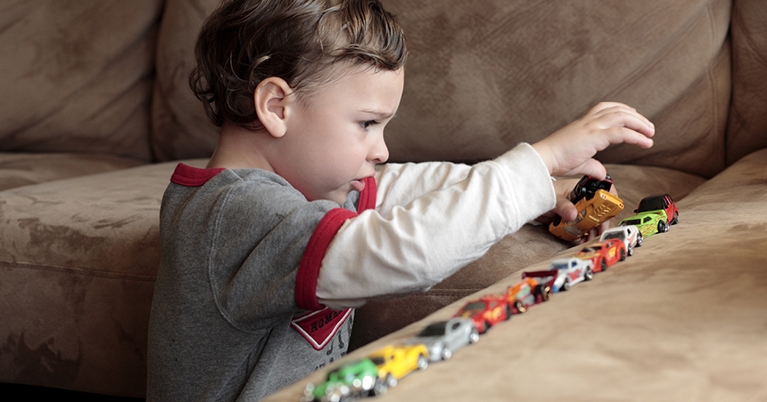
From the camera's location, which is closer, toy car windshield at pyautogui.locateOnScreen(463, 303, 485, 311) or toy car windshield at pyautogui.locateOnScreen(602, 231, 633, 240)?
toy car windshield at pyautogui.locateOnScreen(463, 303, 485, 311)

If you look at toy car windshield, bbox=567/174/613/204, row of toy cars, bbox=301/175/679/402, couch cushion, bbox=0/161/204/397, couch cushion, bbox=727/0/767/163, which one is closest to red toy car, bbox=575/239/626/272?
row of toy cars, bbox=301/175/679/402

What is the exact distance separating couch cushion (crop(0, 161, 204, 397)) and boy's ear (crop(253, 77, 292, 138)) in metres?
0.36

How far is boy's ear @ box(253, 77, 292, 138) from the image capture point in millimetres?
750

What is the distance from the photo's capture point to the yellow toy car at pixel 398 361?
0.35 meters

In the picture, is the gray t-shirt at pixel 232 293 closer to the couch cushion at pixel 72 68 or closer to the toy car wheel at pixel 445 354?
the toy car wheel at pixel 445 354

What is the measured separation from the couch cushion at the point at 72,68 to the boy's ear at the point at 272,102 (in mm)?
1138

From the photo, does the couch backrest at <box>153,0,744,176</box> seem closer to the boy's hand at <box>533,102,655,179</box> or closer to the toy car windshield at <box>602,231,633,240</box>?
the boy's hand at <box>533,102,655,179</box>

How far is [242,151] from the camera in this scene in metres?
0.80

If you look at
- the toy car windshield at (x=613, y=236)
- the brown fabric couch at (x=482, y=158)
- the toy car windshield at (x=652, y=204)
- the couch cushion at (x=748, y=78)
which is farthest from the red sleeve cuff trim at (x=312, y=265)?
the couch cushion at (x=748, y=78)

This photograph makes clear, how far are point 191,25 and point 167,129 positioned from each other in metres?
0.30

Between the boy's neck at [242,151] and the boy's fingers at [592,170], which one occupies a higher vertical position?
the boy's fingers at [592,170]

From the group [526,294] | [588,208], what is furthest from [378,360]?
[588,208]

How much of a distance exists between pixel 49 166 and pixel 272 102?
3.56ft

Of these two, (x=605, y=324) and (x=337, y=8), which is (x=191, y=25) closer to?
(x=337, y=8)
